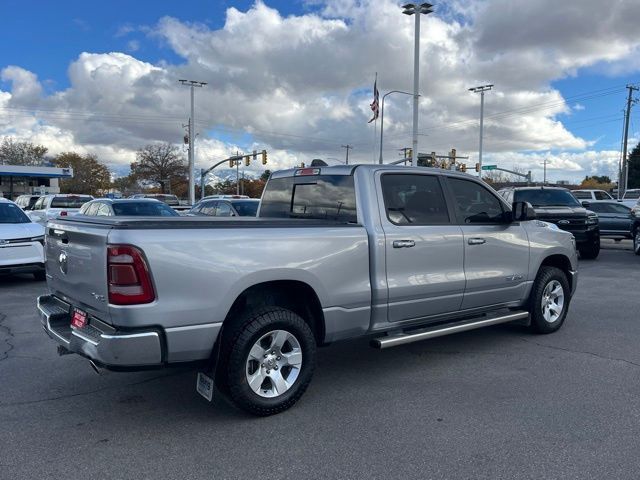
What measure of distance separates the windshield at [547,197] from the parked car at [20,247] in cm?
1097

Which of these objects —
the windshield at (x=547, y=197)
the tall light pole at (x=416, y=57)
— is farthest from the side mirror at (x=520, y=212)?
the tall light pole at (x=416, y=57)

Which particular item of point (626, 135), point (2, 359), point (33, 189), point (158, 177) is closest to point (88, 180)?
point (158, 177)

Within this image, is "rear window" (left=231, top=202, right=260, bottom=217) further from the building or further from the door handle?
the building

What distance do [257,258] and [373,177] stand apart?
1478 mm

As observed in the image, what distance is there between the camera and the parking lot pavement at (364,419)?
3.40 meters

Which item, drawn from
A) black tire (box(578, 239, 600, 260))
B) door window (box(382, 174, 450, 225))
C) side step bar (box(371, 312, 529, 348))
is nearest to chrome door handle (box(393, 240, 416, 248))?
door window (box(382, 174, 450, 225))

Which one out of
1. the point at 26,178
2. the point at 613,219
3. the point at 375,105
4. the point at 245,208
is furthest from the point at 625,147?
the point at 26,178

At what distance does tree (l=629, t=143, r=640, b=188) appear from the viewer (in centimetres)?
6700

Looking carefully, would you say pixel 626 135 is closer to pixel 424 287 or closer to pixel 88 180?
pixel 424 287

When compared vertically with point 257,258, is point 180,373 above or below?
below

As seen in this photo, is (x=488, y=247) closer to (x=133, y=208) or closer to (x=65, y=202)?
(x=133, y=208)

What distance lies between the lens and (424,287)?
499cm

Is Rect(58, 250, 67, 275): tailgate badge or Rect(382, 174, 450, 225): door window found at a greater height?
Rect(382, 174, 450, 225): door window

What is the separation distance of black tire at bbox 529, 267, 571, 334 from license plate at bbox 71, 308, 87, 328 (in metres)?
4.65
